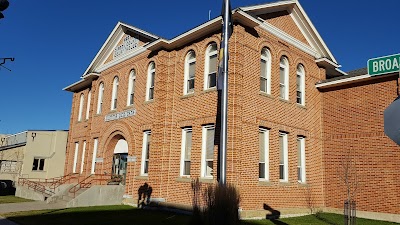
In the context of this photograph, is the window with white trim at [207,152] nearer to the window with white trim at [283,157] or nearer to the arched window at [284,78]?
the window with white trim at [283,157]

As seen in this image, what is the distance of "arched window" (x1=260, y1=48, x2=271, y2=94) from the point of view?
1680 cm

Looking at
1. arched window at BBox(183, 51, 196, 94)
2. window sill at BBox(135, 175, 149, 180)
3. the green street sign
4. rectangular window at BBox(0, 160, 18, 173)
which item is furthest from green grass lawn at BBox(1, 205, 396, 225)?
rectangular window at BBox(0, 160, 18, 173)

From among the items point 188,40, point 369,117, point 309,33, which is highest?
point 309,33

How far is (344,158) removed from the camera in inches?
703

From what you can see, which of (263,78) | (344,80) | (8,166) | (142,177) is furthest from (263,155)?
(8,166)

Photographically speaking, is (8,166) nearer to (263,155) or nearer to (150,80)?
(150,80)

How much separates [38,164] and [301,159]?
24.0m

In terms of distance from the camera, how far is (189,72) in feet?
59.3

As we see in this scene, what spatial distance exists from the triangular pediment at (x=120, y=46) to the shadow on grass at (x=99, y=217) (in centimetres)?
904

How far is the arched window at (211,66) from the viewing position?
16667mm

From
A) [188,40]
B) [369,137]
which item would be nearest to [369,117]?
[369,137]

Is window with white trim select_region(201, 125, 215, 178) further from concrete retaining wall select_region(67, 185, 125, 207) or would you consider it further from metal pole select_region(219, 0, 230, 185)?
concrete retaining wall select_region(67, 185, 125, 207)

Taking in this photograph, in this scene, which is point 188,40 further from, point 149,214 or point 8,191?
point 8,191

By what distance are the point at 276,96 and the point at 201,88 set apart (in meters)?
3.60
